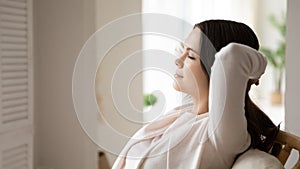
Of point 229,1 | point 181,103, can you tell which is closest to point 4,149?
point 181,103

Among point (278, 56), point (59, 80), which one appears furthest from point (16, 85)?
point (278, 56)

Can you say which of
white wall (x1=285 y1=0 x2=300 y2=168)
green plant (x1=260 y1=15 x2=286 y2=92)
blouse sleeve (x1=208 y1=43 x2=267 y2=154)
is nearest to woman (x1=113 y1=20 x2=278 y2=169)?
blouse sleeve (x1=208 y1=43 x2=267 y2=154)

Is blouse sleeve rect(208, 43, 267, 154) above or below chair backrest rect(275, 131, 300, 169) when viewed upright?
above

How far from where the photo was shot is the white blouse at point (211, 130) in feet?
3.22

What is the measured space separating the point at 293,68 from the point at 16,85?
4.26ft

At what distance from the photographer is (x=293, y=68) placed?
80.6 inches

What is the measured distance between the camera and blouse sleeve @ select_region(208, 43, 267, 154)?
97cm

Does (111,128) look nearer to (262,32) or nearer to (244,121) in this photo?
(244,121)

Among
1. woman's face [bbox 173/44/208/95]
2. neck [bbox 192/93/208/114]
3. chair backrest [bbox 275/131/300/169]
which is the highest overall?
woman's face [bbox 173/44/208/95]

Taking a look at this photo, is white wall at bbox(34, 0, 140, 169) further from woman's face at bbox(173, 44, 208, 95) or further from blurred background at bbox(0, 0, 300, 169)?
woman's face at bbox(173, 44, 208, 95)

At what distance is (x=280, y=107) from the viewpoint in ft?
17.4

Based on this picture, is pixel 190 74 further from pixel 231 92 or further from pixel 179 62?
pixel 231 92

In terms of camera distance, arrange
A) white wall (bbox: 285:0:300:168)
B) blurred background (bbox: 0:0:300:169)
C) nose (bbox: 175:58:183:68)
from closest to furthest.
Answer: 1. nose (bbox: 175:58:183:68)
2. blurred background (bbox: 0:0:300:169)
3. white wall (bbox: 285:0:300:168)

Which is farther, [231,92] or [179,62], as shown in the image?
[179,62]
